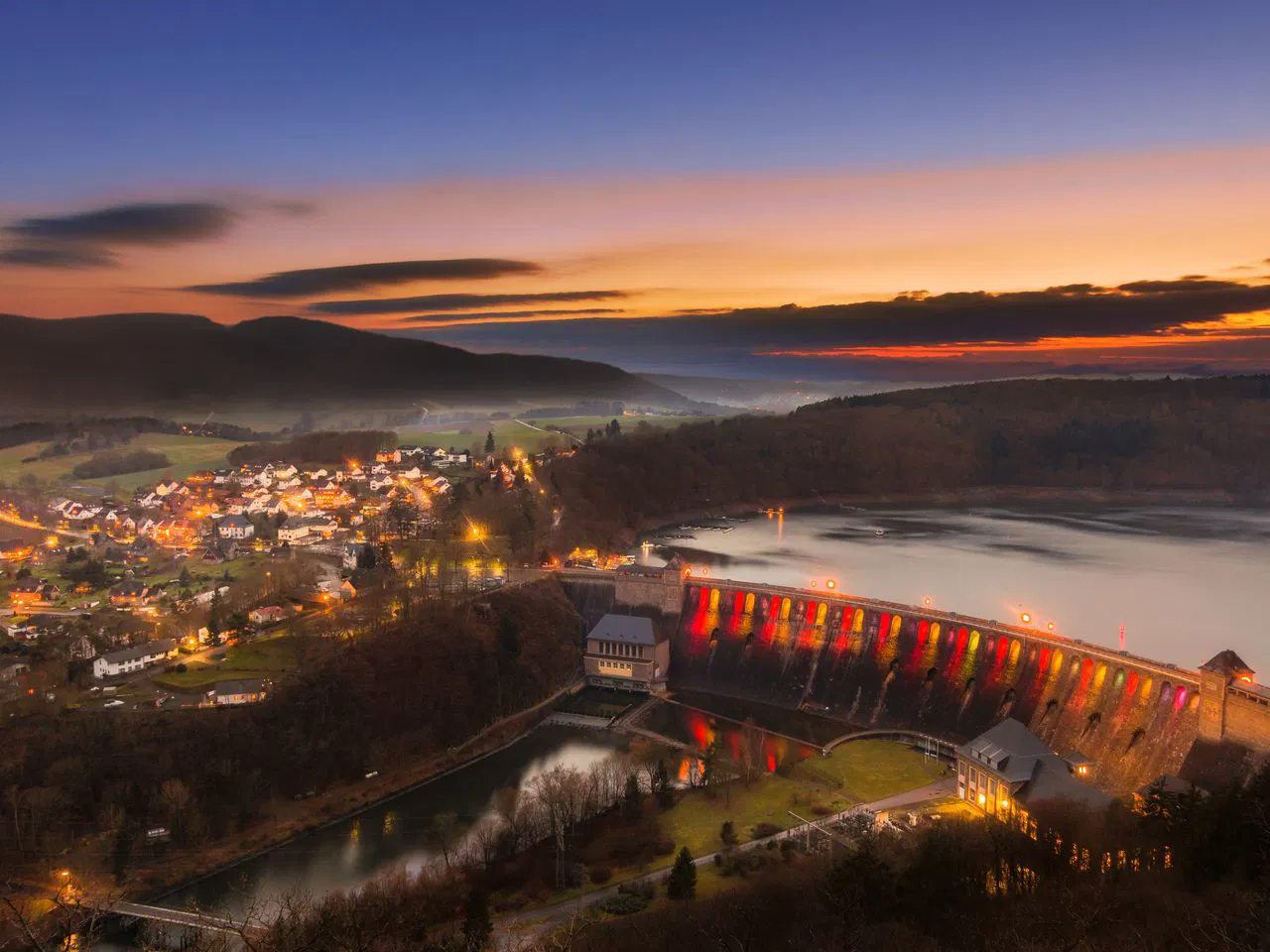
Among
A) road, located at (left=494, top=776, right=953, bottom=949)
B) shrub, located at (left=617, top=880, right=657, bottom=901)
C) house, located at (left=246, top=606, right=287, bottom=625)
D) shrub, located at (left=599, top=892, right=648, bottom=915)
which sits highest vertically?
house, located at (left=246, top=606, right=287, bottom=625)

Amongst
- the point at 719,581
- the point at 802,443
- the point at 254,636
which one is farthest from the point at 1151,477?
the point at 254,636

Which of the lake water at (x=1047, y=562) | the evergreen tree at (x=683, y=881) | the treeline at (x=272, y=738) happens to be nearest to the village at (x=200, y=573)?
the treeline at (x=272, y=738)

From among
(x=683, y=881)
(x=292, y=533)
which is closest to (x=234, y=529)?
(x=292, y=533)

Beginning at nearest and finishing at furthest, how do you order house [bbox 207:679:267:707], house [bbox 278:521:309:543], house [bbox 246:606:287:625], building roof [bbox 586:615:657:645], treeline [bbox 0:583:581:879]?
treeline [bbox 0:583:581:879] → house [bbox 207:679:267:707] → house [bbox 246:606:287:625] → building roof [bbox 586:615:657:645] → house [bbox 278:521:309:543]

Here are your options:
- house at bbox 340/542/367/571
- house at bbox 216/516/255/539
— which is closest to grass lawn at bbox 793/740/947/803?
house at bbox 340/542/367/571

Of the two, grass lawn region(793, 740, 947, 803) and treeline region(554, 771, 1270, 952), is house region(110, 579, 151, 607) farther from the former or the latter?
treeline region(554, 771, 1270, 952)

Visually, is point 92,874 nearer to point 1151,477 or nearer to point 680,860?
point 680,860
